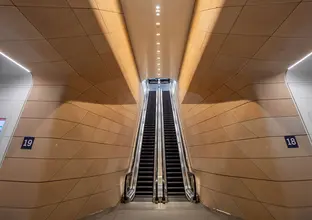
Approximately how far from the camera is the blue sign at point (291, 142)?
3416 mm

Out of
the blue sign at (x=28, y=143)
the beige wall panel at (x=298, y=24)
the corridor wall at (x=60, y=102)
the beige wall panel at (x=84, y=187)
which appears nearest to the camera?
the beige wall panel at (x=298, y=24)

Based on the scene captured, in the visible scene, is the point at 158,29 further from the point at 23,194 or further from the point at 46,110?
the point at 23,194

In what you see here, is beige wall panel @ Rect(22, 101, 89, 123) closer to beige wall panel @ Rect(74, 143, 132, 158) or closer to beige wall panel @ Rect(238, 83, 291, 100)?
beige wall panel @ Rect(74, 143, 132, 158)

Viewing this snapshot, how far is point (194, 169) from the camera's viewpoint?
6.90 m

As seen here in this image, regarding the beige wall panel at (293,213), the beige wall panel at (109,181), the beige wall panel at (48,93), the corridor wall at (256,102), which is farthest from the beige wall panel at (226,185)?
the beige wall panel at (48,93)

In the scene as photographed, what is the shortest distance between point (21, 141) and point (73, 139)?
91 centimetres

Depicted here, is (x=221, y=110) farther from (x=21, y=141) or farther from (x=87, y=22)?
(x=21, y=141)

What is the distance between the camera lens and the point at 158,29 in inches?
193

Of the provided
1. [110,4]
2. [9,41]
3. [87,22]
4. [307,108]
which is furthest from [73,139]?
[307,108]

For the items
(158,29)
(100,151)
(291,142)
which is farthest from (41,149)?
(291,142)

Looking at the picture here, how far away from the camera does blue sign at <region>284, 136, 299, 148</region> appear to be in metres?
3.42

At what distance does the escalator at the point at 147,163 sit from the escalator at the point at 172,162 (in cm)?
65

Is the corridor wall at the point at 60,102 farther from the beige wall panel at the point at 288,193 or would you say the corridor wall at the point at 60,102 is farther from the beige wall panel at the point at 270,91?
the beige wall panel at the point at 288,193

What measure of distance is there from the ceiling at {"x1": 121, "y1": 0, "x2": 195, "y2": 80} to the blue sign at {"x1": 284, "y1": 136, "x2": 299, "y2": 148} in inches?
126
